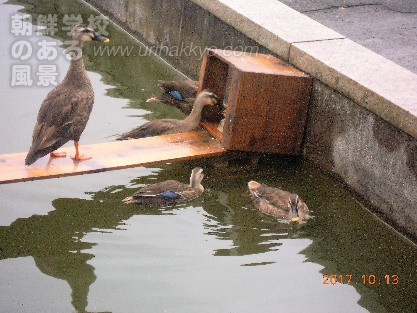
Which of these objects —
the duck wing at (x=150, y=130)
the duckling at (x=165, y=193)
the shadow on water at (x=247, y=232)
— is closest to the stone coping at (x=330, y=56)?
the shadow on water at (x=247, y=232)

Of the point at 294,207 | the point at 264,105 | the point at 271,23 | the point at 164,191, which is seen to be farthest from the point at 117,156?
the point at 271,23

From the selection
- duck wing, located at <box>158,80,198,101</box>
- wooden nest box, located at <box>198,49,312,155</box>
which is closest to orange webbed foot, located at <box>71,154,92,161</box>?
wooden nest box, located at <box>198,49,312,155</box>

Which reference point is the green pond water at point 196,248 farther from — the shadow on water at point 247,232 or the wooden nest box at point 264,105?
the wooden nest box at point 264,105

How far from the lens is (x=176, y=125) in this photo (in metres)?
9.27

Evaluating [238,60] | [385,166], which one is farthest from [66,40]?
[385,166]

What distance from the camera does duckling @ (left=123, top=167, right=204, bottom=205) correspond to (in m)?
7.80

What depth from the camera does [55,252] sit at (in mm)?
7160

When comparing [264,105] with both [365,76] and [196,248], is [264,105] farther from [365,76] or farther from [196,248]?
[196,248]

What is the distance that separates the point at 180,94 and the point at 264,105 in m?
1.78

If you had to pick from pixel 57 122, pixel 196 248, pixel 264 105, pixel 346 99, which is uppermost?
pixel 346 99

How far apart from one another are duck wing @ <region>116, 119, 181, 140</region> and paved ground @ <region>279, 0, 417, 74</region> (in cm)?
240

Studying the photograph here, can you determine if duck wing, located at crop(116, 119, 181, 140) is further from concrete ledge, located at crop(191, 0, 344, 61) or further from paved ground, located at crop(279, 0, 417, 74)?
paved ground, located at crop(279, 0, 417, 74)

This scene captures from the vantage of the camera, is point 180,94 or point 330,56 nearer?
point 330,56

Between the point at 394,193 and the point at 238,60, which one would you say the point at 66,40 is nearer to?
the point at 238,60
